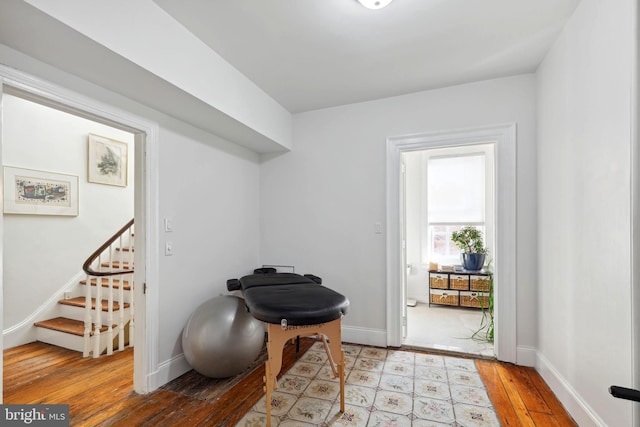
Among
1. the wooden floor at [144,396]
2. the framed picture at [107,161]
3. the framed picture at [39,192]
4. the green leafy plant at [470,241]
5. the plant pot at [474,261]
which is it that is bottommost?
the wooden floor at [144,396]

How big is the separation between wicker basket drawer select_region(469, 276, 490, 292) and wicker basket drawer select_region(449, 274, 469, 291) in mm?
76

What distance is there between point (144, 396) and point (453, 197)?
4.55m

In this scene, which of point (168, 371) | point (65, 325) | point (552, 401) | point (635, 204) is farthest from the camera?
point (65, 325)

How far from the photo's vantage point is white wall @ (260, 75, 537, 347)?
102 inches

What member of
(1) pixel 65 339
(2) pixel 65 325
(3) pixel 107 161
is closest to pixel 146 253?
(1) pixel 65 339

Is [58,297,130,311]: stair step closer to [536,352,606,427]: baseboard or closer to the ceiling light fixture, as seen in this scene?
the ceiling light fixture

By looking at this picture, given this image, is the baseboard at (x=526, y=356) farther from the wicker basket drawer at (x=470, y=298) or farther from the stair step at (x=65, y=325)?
the stair step at (x=65, y=325)

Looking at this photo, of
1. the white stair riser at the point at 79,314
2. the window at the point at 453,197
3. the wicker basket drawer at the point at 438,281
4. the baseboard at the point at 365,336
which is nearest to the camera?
the baseboard at the point at 365,336

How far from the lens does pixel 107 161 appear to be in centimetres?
397

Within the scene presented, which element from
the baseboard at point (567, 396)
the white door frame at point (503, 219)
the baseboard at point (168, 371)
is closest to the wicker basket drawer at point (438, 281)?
the white door frame at point (503, 219)

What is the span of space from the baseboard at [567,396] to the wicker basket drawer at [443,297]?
1954 mm

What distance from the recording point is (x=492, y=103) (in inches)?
106

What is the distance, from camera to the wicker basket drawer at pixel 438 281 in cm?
446

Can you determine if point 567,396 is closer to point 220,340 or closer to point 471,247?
point 220,340
